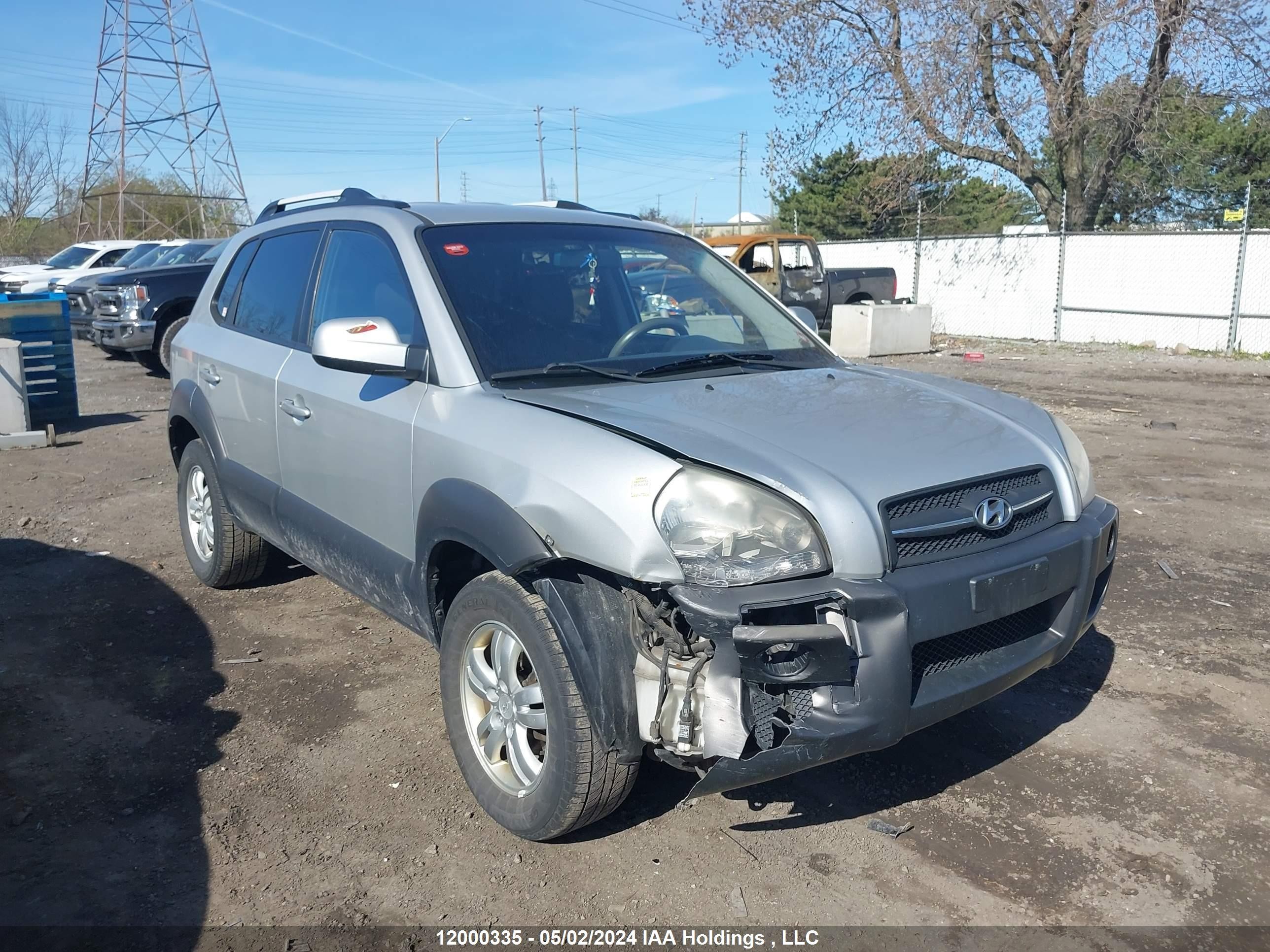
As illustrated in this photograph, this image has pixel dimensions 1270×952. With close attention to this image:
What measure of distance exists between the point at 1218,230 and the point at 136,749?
18.5 m

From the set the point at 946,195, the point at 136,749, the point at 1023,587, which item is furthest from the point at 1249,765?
the point at 946,195

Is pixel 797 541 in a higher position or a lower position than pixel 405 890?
higher

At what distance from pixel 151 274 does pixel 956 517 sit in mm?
12756

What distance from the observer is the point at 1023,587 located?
282 centimetres

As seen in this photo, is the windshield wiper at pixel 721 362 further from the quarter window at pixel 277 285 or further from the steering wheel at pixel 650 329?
the quarter window at pixel 277 285

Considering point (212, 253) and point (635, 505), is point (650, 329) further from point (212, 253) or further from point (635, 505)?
point (212, 253)

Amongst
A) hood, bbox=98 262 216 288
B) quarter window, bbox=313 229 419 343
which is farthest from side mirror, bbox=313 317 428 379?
hood, bbox=98 262 216 288

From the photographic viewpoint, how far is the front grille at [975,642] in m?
2.73

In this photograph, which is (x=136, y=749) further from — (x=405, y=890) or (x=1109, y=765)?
(x=1109, y=765)

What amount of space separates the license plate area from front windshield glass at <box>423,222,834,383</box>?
4.06ft

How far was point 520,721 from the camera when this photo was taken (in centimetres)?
300

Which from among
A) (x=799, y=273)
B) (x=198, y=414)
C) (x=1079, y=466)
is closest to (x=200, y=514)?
(x=198, y=414)

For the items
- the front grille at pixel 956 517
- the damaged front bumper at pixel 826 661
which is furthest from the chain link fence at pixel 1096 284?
the damaged front bumper at pixel 826 661

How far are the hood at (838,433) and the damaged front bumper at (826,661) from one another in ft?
0.41
